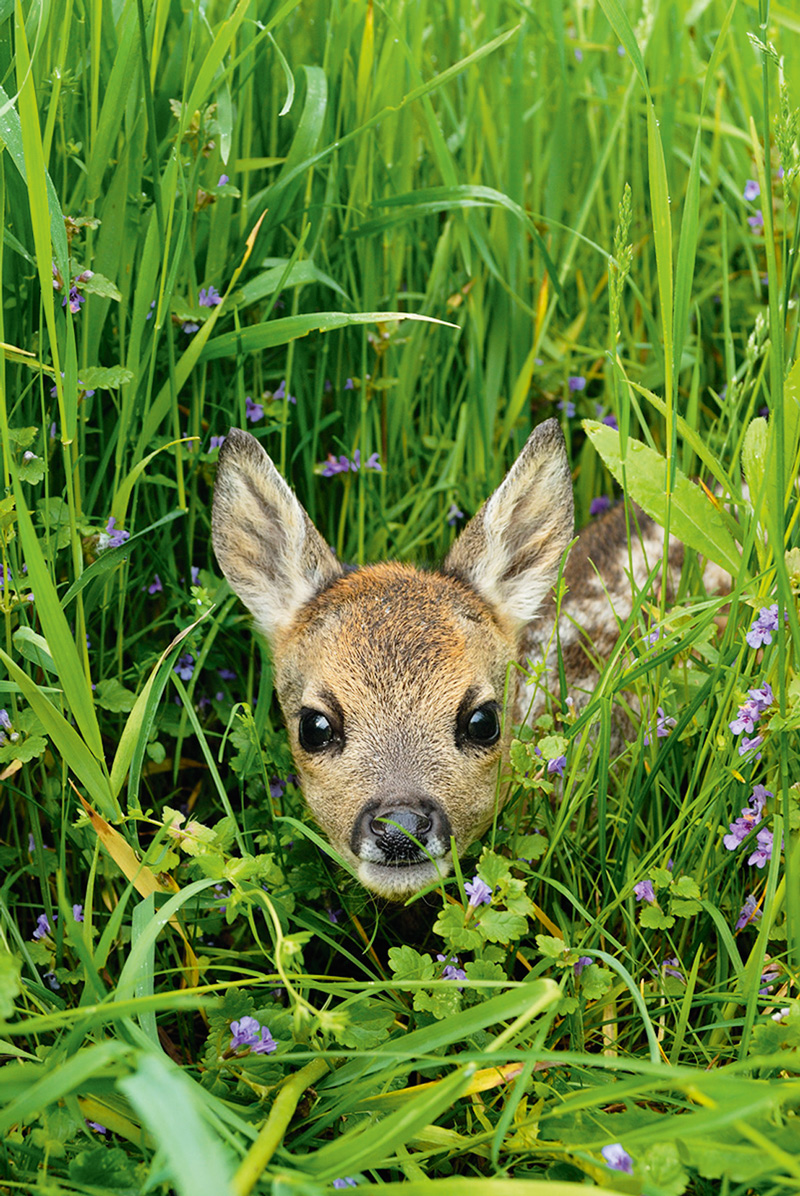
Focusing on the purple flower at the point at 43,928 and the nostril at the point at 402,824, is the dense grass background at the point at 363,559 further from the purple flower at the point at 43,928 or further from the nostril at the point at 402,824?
the nostril at the point at 402,824

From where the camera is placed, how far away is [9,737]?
290cm

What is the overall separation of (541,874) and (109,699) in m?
1.30

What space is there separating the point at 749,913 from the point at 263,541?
77.4 inches

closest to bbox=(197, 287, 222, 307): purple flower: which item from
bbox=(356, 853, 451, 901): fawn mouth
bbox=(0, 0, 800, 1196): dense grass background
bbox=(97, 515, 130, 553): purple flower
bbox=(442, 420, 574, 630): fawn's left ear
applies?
bbox=(0, 0, 800, 1196): dense grass background

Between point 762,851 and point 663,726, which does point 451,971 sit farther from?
point 663,726

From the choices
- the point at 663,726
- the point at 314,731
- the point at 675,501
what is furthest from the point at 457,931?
the point at 675,501

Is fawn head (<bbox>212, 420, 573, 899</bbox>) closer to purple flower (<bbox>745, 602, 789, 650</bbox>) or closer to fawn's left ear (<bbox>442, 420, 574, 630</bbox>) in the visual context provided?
fawn's left ear (<bbox>442, 420, 574, 630</bbox>)

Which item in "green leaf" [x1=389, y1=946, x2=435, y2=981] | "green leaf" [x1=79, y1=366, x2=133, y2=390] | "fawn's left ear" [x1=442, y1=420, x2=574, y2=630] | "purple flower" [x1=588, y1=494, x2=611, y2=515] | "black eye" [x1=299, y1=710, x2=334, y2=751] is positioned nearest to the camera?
"green leaf" [x1=389, y1=946, x2=435, y2=981]

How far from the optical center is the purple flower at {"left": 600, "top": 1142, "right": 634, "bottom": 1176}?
1906mm

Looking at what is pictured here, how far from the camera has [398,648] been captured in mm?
3432

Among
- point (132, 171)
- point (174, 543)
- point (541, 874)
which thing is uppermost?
point (132, 171)

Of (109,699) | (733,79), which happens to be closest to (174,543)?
(109,699)

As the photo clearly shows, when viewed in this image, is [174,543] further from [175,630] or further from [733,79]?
[733,79]

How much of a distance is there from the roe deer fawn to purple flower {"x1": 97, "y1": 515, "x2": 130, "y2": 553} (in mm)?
442
